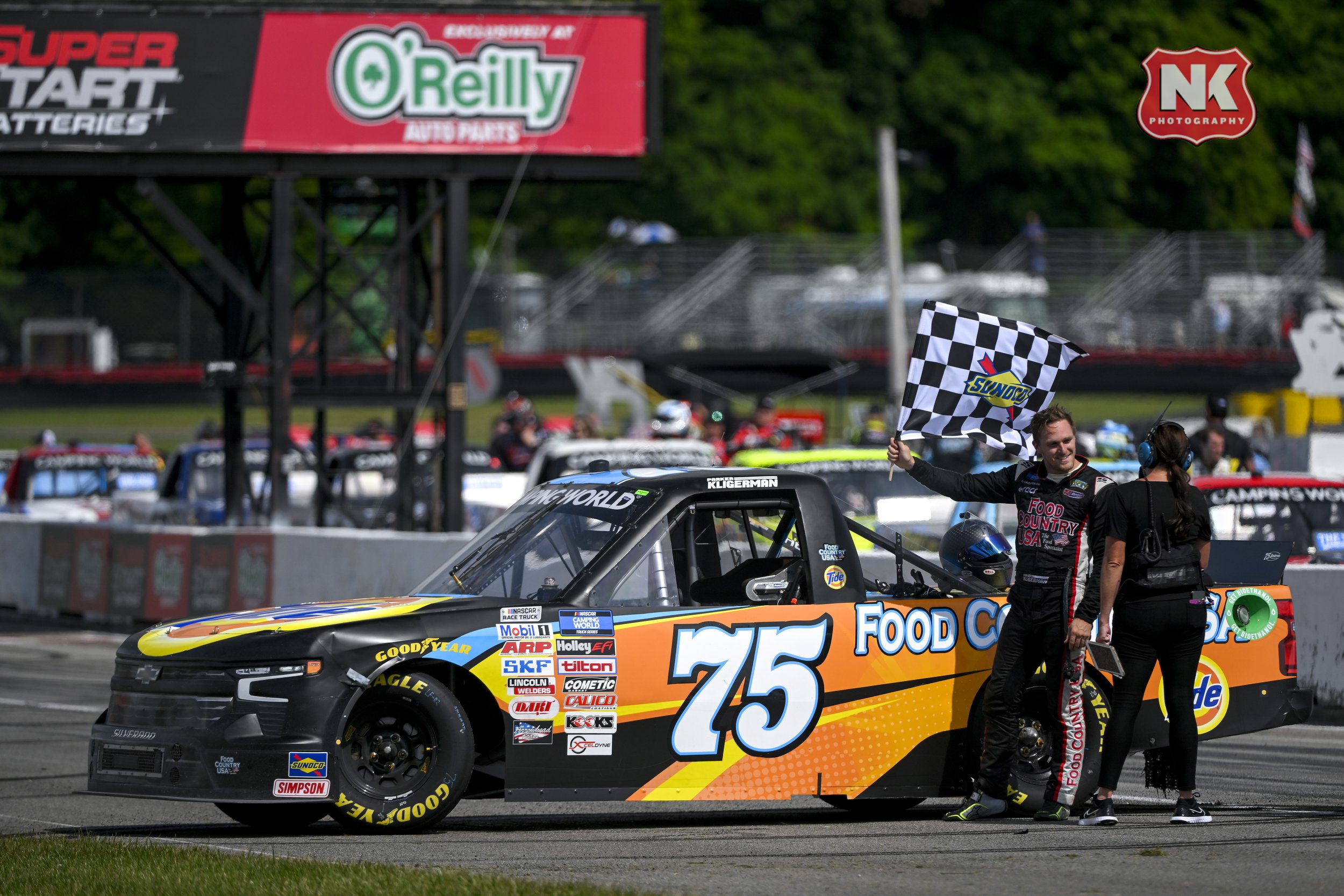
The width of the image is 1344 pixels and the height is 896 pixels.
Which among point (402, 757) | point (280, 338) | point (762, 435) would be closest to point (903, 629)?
point (402, 757)

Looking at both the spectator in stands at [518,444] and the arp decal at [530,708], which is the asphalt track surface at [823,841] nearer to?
the arp decal at [530,708]

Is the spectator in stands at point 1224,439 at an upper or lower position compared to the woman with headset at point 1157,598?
upper

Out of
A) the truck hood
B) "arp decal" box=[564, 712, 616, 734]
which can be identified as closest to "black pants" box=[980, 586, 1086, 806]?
"arp decal" box=[564, 712, 616, 734]

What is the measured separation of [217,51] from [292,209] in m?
1.69

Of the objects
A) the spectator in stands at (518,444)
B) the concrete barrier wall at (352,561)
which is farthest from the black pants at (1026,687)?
the spectator in stands at (518,444)

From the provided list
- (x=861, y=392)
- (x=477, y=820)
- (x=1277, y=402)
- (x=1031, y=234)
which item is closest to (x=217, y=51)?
(x=477, y=820)

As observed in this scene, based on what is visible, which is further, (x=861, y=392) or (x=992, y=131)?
(x=992, y=131)

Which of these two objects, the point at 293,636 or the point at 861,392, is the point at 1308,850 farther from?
the point at 861,392

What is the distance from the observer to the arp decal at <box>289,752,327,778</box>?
24.0ft

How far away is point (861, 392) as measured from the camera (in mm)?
40438

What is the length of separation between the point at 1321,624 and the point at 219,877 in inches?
317

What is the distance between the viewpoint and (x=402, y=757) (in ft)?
24.8

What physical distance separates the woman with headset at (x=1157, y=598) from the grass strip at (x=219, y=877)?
2.57 metres

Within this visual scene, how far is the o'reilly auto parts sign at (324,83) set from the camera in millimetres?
19062
